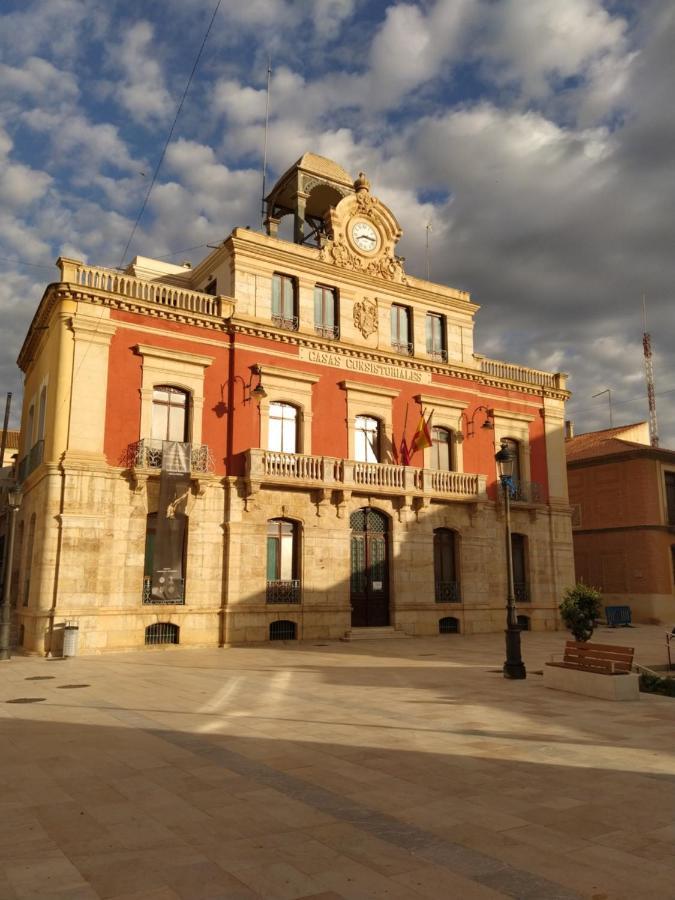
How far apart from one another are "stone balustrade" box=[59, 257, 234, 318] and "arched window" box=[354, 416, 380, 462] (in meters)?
6.70

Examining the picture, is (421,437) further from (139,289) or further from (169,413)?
(139,289)

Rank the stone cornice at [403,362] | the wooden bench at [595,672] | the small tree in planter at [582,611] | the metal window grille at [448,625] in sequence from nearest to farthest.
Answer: the wooden bench at [595,672], the small tree in planter at [582,611], the stone cornice at [403,362], the metal window grille at [448,625]

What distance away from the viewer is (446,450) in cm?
3025

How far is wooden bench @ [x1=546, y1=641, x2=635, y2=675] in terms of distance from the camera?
12805 millimetres

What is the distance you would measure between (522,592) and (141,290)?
19625 mm

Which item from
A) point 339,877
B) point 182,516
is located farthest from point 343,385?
point 339,877

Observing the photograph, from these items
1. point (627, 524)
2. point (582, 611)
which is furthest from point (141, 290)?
point (627, 524)

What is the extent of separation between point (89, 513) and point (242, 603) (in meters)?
5.71

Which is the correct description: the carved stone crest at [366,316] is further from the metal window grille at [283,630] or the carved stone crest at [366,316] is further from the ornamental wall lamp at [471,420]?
the metal window grille at [283,630]

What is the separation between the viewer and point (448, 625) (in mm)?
28047

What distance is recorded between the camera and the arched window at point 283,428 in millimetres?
25719

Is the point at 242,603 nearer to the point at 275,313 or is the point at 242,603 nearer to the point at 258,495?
the point at 258,495

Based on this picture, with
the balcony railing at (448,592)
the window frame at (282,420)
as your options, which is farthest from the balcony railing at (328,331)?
the balcony railing at (448,592)

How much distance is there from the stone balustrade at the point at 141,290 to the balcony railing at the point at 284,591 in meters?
9.57
